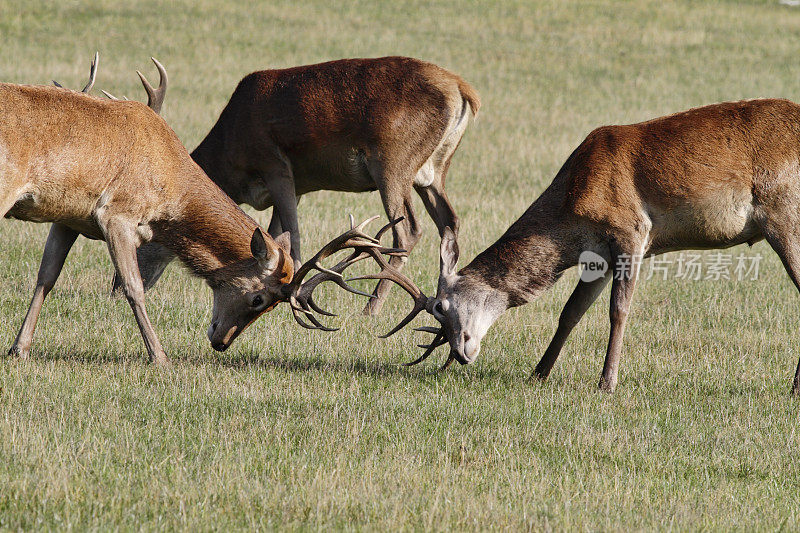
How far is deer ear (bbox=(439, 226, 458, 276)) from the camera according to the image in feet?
24.7

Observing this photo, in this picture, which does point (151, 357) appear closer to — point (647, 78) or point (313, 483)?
point (313, 483)

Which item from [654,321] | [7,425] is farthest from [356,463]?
[654,321]

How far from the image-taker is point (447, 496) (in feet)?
16.9

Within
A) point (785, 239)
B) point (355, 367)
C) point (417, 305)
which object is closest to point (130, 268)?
point (355, 367)

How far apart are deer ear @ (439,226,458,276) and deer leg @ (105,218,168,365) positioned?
6.58ft

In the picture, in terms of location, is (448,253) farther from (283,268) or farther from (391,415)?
(391,415)

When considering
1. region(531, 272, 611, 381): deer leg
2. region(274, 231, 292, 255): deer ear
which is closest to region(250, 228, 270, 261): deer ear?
region(274, 231, 292, 255): deer ear

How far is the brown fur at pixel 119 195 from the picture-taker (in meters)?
6.90

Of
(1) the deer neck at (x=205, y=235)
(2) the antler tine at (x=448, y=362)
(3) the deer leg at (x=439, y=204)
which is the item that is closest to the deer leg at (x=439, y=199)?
(3) the deer leg at (x=439, y=204)

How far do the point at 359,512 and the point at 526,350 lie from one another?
12.3 feet

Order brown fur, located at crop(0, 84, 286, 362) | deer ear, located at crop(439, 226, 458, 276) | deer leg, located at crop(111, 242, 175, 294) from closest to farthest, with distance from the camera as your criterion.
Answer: brown fur, located at crop(0, 84, 286, 362) → deer ear, located at crop(439, 226, 458, 276) → deer leg, located at crop(111, 242, 175, 294)

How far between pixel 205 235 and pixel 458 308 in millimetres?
1846

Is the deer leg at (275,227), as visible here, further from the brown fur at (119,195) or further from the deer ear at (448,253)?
the deer ear at (448,253)

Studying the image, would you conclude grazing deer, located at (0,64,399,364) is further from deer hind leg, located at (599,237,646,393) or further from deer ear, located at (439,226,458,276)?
deer hind leg, located at (599,237,646,393)
